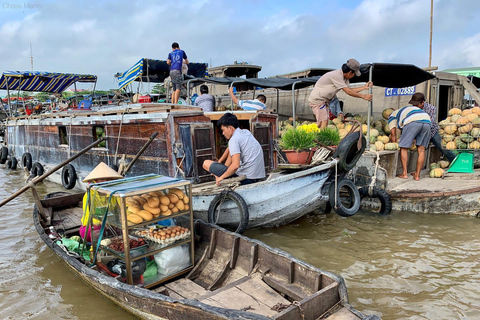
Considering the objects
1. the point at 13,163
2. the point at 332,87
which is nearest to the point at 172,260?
the point at 332,87

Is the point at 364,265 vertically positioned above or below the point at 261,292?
below

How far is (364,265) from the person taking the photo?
4.82 m

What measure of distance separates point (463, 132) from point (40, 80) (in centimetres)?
1396

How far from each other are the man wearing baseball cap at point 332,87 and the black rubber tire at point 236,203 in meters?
3.06

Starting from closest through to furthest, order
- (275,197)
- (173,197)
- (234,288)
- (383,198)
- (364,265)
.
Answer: (234,288), (173,197), (364,265), (275,197), (383,198)

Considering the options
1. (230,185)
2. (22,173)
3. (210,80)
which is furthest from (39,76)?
(230,185)

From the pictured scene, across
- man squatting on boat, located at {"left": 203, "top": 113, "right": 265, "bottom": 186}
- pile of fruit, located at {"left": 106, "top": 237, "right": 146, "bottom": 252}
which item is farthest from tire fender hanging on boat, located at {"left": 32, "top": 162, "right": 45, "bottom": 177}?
pile of fruit, located at {"left": 106, "top": 237, "right": 146, "bottom": 252}

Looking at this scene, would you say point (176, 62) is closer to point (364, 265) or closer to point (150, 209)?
point (150, 209)

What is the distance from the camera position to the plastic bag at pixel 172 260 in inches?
155

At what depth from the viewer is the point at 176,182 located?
12.7ft

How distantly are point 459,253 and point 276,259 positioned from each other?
3162 mm

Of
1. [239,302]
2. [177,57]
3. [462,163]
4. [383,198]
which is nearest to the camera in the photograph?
[239,302]

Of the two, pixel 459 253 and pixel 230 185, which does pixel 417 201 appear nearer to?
pixel 459 253

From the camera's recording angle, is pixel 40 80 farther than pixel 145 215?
Yes
